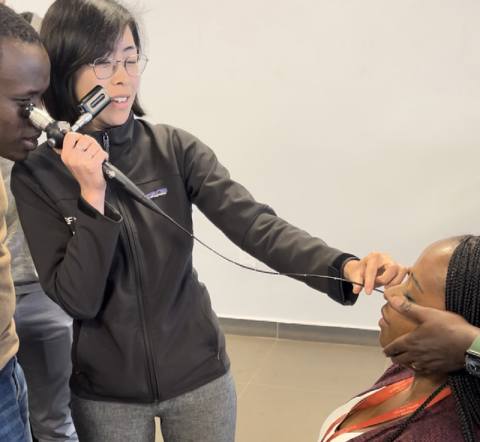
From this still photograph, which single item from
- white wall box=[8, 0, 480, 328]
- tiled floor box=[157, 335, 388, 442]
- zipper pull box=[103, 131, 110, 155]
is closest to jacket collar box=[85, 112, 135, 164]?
zipper pull box=[103, 131, 110, 155]

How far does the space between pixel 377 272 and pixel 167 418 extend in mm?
524

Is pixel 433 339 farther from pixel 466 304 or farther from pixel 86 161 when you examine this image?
pixel 86 161

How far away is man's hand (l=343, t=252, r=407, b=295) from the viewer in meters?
0.99

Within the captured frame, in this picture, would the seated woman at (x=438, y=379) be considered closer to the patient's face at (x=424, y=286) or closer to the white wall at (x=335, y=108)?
the patient's face at (x=424, y=286)

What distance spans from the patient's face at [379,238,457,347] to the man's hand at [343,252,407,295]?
5cm

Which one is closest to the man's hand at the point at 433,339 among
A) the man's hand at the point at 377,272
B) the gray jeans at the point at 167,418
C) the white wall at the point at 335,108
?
the man's hand at the point at 377,272

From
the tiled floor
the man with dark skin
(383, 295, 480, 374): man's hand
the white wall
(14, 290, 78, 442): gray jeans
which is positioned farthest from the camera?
the white wall

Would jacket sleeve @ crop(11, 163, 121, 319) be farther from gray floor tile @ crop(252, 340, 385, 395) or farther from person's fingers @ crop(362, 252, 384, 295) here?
gray floor tile @ crop(252, 340, 385, 395)

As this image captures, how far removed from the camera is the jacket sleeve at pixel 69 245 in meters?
0.99

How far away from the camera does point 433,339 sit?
82 centimetres

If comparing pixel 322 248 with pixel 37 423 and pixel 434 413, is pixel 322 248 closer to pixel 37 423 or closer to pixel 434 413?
pixel 434 413

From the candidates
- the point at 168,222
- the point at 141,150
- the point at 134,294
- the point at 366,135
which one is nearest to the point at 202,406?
the point at 134,294

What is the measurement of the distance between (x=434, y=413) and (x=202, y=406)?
1.50ft

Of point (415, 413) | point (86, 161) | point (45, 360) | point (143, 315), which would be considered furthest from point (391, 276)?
point (45, 360)
